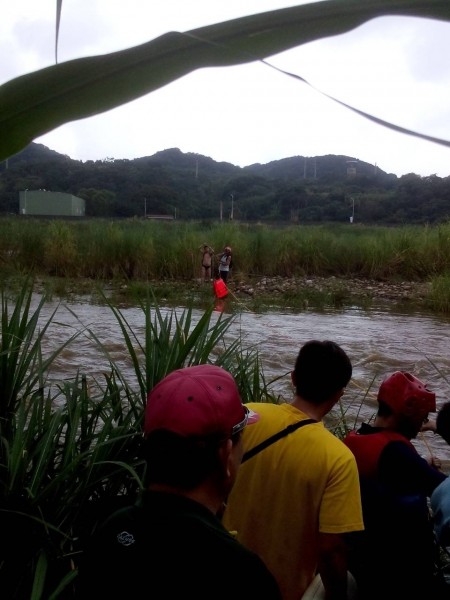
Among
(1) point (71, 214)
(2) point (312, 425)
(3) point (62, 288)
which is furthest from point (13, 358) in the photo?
(1) point (71, 214)

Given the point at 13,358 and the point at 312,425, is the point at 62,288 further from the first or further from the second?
the point at 312,425

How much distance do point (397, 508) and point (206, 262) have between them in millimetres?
19393

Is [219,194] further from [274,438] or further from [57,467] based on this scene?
[274,438]

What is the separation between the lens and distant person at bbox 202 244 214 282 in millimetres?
21953

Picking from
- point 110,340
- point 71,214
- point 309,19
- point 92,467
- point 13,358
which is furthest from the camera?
point 71,214

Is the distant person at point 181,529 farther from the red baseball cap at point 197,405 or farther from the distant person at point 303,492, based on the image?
the distant person at point 303,492

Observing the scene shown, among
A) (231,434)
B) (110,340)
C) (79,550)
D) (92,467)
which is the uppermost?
(231,434)

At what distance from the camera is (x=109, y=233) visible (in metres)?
24.8

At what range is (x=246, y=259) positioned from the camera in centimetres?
2547

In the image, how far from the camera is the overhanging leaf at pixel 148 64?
1.34 ft

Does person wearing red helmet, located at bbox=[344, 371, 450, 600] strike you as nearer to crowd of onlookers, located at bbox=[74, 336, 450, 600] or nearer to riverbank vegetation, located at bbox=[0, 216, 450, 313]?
crowd of onlookers, located at bbox=[74, 336, 450, 600]

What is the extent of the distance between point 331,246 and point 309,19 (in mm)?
27252

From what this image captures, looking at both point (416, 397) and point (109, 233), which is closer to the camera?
point (416, 397)

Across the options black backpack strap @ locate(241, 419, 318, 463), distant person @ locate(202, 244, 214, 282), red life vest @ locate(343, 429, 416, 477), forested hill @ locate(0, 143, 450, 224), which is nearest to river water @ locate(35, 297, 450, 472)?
red life vest @ locate(343, 429, 416, 477)
